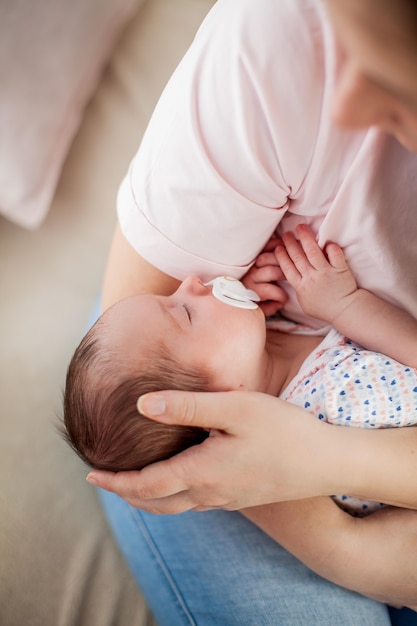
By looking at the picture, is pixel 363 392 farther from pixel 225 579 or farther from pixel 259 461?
pixel 225 579

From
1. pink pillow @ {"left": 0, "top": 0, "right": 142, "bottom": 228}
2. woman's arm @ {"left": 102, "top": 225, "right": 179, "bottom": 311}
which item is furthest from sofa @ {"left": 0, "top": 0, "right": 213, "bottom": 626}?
woman's arm @ {"left": 102, "top": 225, "right": 179, "bottom": 311}

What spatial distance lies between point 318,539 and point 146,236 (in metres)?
0.59

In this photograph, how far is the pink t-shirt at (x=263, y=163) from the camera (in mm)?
736

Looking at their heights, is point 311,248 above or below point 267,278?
above

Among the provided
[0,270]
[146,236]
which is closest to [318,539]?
[146,236]

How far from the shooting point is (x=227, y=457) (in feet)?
2.69

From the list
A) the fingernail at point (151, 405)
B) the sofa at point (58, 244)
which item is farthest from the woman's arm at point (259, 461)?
the sofa at point (58, 244)

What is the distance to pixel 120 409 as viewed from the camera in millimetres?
918

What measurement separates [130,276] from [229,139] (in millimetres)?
356

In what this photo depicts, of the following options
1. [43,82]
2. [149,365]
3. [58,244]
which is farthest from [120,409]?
[43,82]

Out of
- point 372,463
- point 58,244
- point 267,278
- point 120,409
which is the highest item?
point 267,278

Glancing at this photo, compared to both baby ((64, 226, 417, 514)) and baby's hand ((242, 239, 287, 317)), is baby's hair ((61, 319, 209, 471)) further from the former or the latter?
baby's hand ((242, 239, 287, 317))

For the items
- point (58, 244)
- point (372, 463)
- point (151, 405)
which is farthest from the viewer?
point (58, 244)

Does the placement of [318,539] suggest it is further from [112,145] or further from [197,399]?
[112,145]
